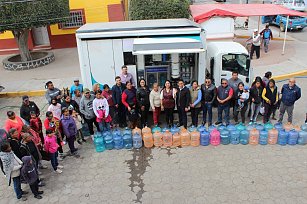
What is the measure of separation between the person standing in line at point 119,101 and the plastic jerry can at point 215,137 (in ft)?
8.35

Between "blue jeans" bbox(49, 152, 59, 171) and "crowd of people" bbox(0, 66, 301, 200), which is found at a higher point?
"crowd of people" bbox(0, 66, 301, 200)

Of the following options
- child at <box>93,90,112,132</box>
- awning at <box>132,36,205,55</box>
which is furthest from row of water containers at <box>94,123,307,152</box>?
awning at <box>132,36,205,55</box>

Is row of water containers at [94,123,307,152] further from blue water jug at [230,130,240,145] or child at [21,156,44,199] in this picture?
child at [21,156,44,199]

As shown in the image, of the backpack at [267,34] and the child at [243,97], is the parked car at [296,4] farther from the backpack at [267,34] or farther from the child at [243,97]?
the child at [243,97]

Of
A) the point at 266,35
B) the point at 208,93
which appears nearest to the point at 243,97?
the point at 208,93

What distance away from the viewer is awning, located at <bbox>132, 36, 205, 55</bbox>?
7.71 meters

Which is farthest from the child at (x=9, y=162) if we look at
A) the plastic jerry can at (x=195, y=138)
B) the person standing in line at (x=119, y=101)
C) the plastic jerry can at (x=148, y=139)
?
the plastic jerry can at (x=195, y=138)

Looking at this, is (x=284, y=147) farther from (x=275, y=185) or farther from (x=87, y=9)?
(x=87, y=9)

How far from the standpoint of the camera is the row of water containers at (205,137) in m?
7.37

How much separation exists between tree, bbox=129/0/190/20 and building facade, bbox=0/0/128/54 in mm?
3285

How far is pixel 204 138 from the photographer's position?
7473 millimetres

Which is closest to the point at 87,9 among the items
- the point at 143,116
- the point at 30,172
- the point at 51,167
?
the point at 143,116

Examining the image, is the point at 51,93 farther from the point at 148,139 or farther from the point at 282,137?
the point at 282,137

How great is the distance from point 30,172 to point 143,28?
16.0 ft
